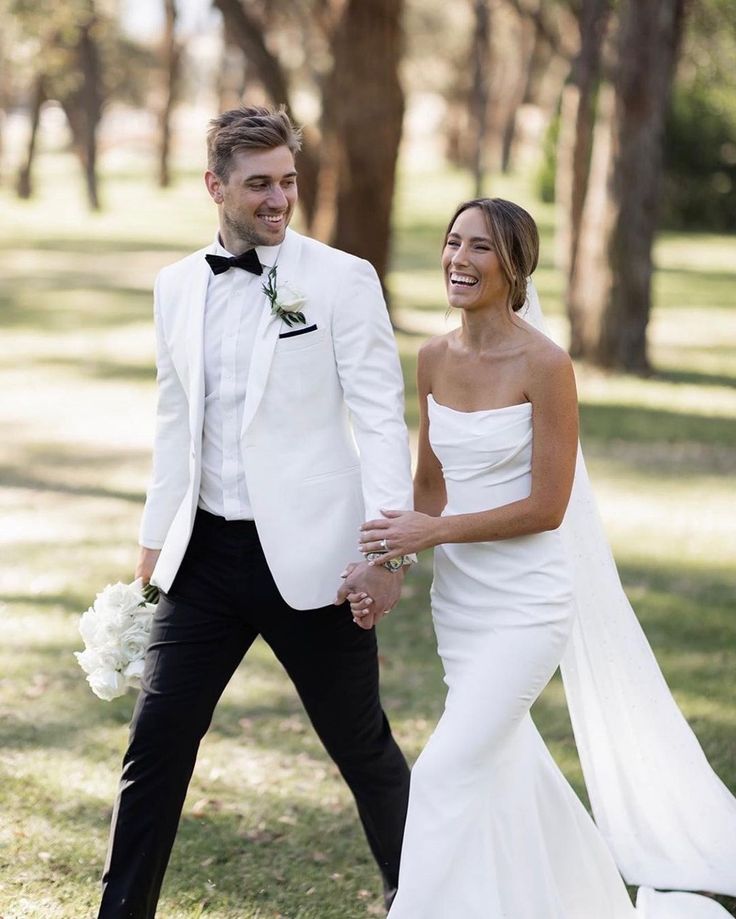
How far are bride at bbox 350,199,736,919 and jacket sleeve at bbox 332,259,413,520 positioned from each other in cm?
10

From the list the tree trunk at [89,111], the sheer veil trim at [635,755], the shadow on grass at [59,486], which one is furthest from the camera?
the tree trunk at [89,111]

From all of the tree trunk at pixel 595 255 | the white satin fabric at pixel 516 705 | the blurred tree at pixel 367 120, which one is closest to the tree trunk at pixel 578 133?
the tree trunk at pixel 595 255

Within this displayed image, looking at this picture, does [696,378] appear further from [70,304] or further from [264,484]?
[264,484]

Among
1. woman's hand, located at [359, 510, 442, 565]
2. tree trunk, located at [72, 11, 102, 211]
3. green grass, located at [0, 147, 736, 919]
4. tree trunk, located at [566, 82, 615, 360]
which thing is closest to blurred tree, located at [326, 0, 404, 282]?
green grass, located at [0, 147, 736, 919]

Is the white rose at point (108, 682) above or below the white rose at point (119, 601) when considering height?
below

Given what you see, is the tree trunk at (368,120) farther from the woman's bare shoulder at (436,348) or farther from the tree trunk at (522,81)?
the tree trunk at (522,81)

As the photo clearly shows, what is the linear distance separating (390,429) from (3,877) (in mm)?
2082

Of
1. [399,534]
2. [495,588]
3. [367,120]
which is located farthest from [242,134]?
[367,120]

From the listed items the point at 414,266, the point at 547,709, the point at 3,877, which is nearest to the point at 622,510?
the point at 547,709

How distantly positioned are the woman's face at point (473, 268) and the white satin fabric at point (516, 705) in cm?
31

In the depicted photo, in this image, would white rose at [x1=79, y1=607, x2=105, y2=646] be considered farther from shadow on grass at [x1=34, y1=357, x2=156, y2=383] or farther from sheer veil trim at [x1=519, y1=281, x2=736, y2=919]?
shadow on grass at [x1=34, y1=357, x2=156, y2=383]

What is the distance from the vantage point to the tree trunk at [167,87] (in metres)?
40.9

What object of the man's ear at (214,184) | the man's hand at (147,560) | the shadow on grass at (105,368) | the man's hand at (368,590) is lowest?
the shadow on grass at (105,368)

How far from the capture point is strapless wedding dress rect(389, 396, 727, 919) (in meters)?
3.64
